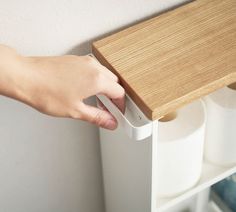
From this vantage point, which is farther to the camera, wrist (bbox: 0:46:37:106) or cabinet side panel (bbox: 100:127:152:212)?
cabinet side panel (bbox: 100:127:152:212)

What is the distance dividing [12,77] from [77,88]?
79 millimetres

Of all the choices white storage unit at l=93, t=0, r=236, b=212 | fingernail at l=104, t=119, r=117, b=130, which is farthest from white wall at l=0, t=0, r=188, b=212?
fingernail at l=104, t=119, r=117, b=130

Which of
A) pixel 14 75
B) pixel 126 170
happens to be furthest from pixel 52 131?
pixel 14 75

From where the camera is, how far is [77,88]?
0.63 metres

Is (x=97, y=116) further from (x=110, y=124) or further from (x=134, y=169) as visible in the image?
(x=134, y=169)

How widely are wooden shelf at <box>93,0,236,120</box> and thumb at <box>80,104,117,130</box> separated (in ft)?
0.13

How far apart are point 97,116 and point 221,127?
0.24 metres

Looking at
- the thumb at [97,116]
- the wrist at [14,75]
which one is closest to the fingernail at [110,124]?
the thumb at [97,116]

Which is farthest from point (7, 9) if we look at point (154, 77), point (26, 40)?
point (154, 77)

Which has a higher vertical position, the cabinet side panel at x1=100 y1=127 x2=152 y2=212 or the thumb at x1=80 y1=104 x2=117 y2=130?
the thumb at x1=80 y1=104 x2=117 y2=130

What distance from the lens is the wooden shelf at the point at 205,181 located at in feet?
2.59

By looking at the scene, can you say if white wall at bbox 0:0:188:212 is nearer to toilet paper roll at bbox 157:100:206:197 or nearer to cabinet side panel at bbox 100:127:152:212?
cabinet side panel at bbox 100:127:152:212

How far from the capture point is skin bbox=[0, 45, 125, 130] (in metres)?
0.61

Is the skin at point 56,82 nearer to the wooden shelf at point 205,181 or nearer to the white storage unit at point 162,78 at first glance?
the white storage unit at point 162,78
